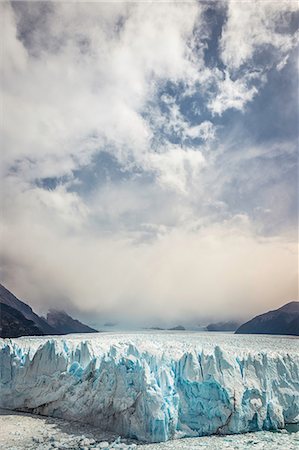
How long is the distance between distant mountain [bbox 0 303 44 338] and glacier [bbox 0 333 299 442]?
33.5m

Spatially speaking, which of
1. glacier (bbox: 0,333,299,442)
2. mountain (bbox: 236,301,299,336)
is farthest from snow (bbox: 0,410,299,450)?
mountain (bbox: 236,301,299,336)

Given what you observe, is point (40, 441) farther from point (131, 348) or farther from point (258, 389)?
point (258, 389)

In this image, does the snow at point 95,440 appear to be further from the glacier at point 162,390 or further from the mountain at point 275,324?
the mountain at point 275,324

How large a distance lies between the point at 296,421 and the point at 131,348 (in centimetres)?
607

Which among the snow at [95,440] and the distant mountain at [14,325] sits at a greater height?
the distant mountain at [14,325]

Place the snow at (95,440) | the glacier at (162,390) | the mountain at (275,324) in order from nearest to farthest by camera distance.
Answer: the snow at (95,440) < the glacier at (162,390) < the mountain at (275,324)

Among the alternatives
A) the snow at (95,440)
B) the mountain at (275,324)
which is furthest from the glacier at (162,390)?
the mountain at (275,324)

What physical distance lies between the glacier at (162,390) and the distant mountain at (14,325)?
33487 millimetres

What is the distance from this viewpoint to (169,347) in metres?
14.5

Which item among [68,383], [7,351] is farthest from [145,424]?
[7,351]

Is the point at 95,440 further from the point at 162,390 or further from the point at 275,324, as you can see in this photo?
the point at 275,324

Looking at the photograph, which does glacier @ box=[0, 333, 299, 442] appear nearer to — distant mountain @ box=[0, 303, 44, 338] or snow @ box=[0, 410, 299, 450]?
snow @ box=[0, 410, 299, 450]

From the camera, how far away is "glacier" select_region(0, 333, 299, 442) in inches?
422

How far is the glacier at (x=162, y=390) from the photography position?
1071 centimetres
